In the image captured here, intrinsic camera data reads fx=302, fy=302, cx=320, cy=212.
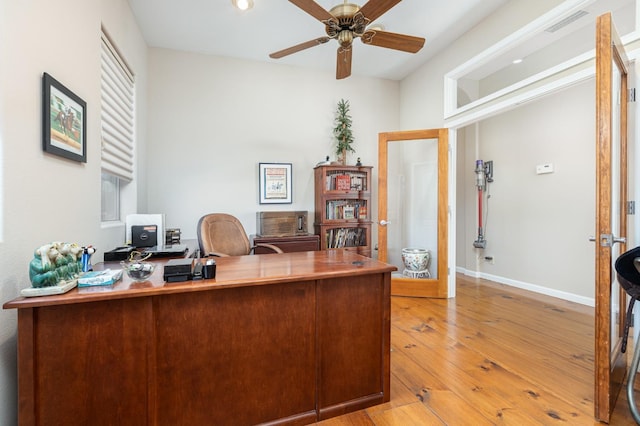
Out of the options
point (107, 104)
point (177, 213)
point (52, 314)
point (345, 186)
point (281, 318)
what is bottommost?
point (281, 318)

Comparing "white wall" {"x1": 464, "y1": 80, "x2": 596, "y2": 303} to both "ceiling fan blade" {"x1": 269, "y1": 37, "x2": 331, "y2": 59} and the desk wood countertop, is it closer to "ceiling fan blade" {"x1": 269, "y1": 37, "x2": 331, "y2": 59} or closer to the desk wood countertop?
"ceiling fan blade" {"x1": 269, "y1": 37, "x2": 331, "y2": 59}

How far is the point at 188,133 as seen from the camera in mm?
3879

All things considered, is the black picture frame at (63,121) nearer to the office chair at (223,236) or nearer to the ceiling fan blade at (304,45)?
the office chair at (223,236)

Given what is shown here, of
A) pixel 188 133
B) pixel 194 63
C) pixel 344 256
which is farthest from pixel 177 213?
pixel 344 256

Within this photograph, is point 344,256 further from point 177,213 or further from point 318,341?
point 177,213

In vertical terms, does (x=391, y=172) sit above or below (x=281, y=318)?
above

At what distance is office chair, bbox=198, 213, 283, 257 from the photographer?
2.76m

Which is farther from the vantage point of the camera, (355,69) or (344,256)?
(355,69)

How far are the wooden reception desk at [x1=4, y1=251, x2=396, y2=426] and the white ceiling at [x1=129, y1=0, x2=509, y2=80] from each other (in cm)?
266

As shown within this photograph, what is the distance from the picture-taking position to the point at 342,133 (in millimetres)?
4410

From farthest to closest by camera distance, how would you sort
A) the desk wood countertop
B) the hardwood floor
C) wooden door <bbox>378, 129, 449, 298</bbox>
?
wooden door <bbox>378, 129, 449, 298</bbox> → the hardwood floor → the desk wood countertop

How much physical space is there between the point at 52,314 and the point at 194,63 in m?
3.62

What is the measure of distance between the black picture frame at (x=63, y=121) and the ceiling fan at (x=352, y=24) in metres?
1.39

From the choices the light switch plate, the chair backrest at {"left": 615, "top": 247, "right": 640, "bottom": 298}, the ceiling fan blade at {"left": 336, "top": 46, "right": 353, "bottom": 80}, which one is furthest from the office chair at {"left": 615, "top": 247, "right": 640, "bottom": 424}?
the light switch plate
